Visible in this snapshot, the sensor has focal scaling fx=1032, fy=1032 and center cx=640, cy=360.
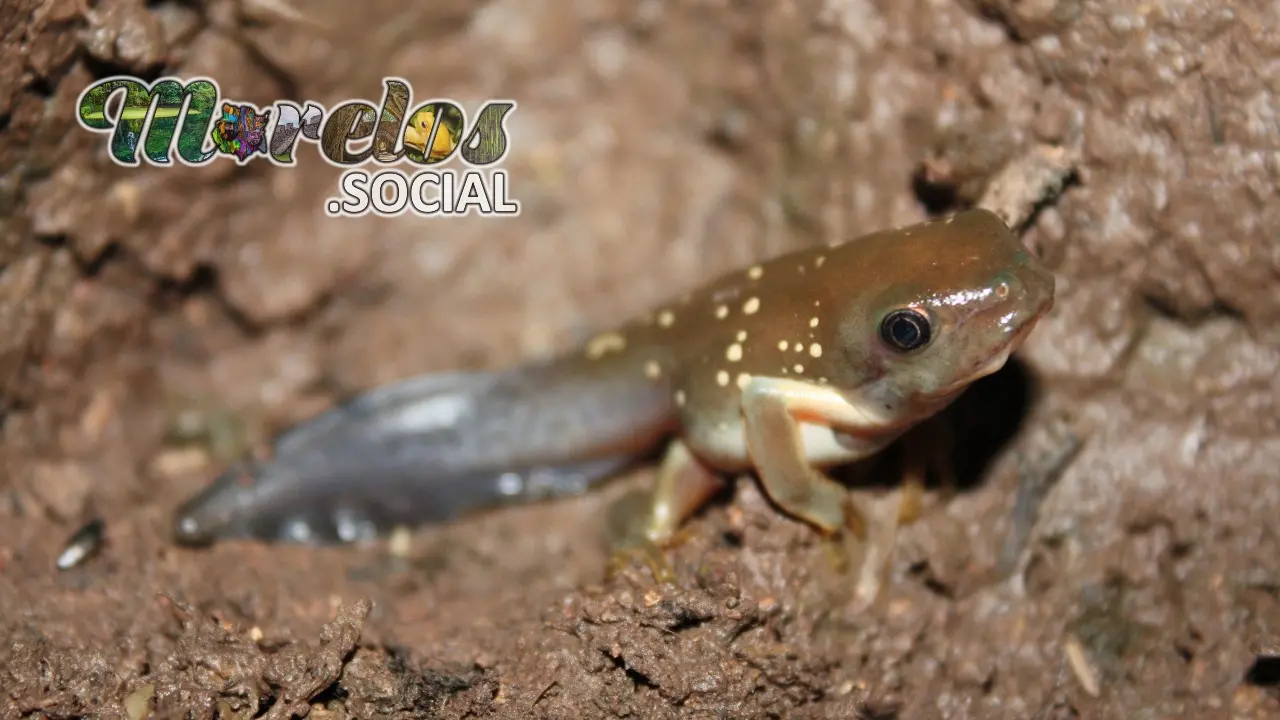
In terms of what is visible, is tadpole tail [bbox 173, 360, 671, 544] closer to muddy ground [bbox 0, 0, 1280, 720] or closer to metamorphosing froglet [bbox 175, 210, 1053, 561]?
metamorphosing froglet [bbox 175, 210, 1053, 561]

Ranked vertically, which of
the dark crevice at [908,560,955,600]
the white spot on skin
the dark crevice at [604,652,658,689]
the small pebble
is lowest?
the dark crevice at [908,560,955,600]

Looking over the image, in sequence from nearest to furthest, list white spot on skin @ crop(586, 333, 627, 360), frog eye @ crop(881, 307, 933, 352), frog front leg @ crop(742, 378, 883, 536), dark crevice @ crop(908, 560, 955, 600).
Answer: frog eye @ crop(881, 307, 933, 352) < frog front leg @ crop(742, 378, 883, 536) < dark crevice @ crop(908, 560, 955, 600) < white spot on skin @ crop(586, 333, 627, 360)

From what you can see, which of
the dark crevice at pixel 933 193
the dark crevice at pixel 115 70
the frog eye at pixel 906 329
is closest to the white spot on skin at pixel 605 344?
the frog eye at pixel 906 329

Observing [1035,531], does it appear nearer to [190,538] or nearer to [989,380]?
[989,380]

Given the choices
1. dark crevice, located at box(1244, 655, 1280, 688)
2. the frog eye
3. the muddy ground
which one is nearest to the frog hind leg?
the muddy ground

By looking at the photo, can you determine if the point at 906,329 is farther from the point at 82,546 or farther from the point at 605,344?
the point at 82,546

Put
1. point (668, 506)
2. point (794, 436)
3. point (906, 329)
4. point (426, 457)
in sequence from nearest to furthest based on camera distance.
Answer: point (906, 329) < point (794, 436) < point (668, 506) < point (426, 457)

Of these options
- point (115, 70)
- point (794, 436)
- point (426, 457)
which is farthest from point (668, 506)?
point (115, 70)
